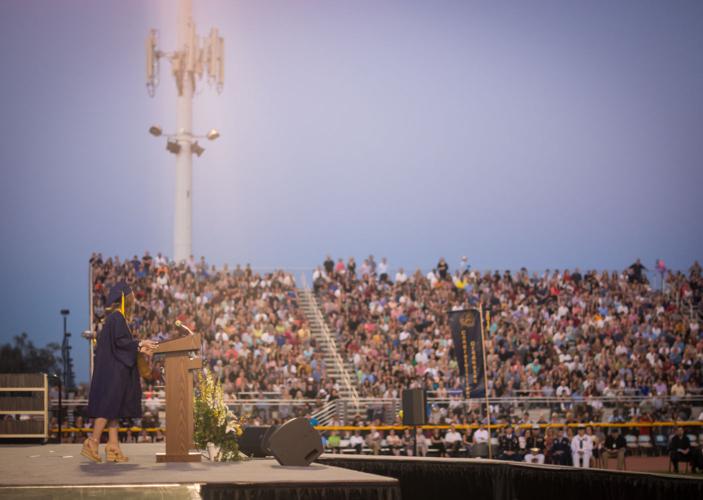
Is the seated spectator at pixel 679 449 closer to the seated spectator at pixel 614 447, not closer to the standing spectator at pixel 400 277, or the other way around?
the seated spectator at pixel 614 447

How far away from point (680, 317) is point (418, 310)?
9139 millimetres

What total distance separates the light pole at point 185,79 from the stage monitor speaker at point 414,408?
2481 cm

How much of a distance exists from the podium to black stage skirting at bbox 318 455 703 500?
9.18 ft

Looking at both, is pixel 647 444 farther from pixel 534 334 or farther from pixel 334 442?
pixel 334 442

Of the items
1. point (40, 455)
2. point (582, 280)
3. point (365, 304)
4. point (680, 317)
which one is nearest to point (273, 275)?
point (365, 304)

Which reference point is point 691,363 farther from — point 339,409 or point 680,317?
point 339,409

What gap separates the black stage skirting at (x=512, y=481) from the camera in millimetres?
9539

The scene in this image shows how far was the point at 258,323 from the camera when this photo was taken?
31812 mm

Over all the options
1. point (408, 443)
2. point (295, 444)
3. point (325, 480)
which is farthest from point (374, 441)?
point (325, 480)

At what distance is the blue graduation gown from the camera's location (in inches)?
375

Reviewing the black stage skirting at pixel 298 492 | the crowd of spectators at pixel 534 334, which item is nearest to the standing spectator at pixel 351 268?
the crowd of spectators at pixel 534 334

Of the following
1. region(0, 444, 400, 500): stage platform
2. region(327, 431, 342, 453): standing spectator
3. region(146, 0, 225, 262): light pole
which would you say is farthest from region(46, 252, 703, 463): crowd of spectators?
region(0, 444, 400, 500): stage platform

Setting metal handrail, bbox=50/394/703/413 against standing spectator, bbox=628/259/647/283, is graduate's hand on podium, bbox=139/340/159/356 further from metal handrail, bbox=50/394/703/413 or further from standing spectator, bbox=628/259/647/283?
standing spectator, bbox=628/259/647/283

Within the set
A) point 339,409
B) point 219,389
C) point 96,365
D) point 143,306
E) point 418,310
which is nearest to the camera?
point 96,365
